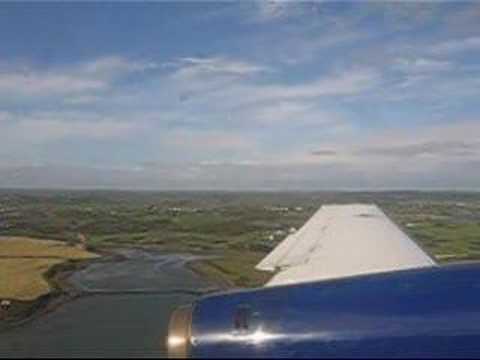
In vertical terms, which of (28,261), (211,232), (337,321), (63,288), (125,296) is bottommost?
(125,296)

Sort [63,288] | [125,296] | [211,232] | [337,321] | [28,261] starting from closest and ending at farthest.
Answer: [337,321]
[125,296]
[63,288]
[28,261]
[211,232]

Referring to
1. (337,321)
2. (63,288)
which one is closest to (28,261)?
(63,288)

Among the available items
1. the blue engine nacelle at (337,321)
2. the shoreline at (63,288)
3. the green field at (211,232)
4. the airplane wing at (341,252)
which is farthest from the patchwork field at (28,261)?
the blue engine nacelle at (337,321)

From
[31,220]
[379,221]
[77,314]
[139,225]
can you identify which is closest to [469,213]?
[139,225]

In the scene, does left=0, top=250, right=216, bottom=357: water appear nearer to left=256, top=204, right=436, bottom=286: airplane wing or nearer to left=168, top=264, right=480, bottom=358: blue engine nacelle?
left=256, top=204, right=436, bottom=286: airplane wing

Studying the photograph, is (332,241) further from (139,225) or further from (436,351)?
(139,225)

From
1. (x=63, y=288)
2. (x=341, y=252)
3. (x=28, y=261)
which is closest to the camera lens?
(x=341, y=252)

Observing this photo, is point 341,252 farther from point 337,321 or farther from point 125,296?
point 125,296
